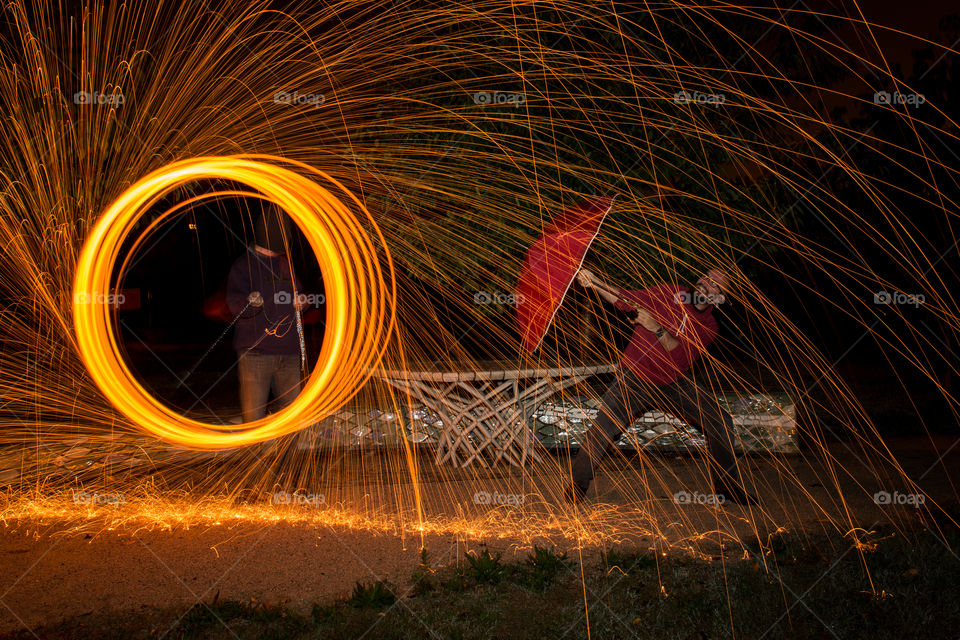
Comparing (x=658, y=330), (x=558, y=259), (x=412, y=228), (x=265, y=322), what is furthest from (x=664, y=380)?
(x=412, y=228)

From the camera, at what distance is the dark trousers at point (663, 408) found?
5551mm

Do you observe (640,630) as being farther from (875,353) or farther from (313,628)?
(875,353)

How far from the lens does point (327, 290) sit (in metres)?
6.00

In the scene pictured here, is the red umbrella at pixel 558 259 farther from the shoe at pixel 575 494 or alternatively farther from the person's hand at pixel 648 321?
the shoe at pixel 575 494

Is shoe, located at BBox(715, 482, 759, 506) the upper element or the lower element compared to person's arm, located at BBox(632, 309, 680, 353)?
lower

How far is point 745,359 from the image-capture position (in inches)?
672

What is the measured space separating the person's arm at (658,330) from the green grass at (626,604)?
163cm

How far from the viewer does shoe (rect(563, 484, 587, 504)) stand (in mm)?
5684

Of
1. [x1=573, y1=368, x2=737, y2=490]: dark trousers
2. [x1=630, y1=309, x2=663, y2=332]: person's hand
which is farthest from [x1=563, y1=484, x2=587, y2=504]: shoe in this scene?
[x1=630, y1=309, x2=663, y2=332]: person's hand

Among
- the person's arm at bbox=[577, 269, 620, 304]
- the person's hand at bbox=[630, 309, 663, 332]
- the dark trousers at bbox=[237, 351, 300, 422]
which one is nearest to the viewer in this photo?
the person's arm at bbox=[577, 269, 620, 304]

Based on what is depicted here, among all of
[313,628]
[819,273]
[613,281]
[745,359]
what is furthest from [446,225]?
[745,359]

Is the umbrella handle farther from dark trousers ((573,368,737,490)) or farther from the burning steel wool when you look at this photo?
dark trousers ((573,368,737,490))

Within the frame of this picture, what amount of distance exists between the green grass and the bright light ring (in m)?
1.59

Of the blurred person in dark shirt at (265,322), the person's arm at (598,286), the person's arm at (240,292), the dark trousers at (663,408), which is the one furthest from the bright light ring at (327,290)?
the dark trousers at (663,408)
